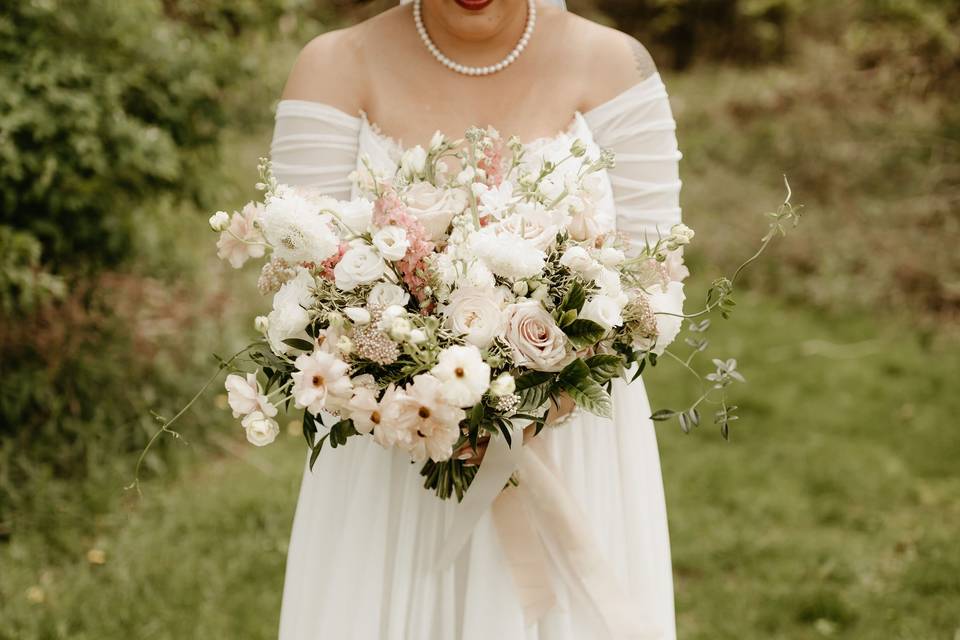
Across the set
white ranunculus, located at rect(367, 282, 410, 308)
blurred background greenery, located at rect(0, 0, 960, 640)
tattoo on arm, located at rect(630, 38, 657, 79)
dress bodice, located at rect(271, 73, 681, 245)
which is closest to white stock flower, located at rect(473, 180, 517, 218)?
white ranunculus, located at rect(367, 282, 410, 308)

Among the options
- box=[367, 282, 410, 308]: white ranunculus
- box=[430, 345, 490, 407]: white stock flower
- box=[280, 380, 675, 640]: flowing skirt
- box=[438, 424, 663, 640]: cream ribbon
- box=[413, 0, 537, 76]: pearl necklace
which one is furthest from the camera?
box=[413, 0, 537, 76]: pearl necklace

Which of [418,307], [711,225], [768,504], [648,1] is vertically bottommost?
[418,307]

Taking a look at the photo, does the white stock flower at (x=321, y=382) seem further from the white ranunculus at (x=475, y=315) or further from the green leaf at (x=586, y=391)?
the green leaf at (x=586, y=391)

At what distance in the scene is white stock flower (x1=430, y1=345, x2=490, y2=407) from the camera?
1.71 meters

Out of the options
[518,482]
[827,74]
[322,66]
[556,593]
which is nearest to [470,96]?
[322,66]

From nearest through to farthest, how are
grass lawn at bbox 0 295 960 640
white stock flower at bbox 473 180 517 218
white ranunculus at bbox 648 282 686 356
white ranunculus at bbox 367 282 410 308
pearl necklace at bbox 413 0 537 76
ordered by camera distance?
white ranunculus at bbox 367 282 410 308 < white stock flower at bbox 473 180 517 218 < white ranunculus at bbox 648 282 686 356 < pearl necklace at bbox 413 0 537 76 < grass lawn at bbox 0 295 960 640

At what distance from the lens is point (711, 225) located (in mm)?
7582

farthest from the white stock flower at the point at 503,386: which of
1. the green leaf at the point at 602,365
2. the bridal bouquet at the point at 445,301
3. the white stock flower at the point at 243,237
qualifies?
the white stock flower at the point at 243,237

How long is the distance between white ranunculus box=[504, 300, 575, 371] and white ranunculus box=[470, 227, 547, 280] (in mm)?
66

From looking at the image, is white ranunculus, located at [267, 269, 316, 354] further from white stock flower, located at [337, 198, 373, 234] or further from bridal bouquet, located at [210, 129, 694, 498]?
white stock flower, located at [337, 198, 373, 234]

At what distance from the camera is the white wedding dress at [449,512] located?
237cm

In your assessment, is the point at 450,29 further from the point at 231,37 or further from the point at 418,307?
the point at 231,37

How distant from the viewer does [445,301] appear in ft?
6.11

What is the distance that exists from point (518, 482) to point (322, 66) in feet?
3.55
